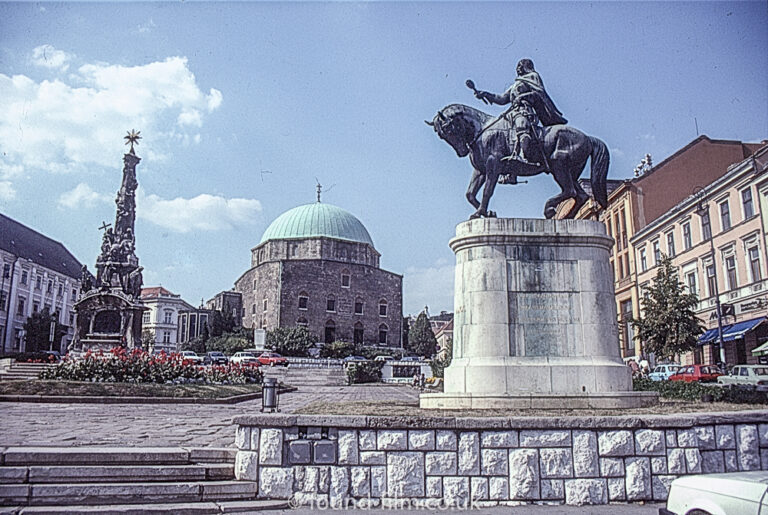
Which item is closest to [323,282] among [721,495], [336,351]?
[336,351]

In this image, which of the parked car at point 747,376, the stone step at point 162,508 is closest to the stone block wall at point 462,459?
the stone step at point 162,508

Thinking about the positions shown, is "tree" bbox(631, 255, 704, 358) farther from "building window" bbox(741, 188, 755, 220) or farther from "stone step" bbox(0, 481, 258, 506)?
"stone step" bbox(0, 481, 258, 506)

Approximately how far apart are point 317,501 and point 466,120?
846cm

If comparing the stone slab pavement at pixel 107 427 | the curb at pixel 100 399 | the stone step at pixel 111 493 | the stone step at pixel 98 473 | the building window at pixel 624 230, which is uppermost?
the building window at pixel 624 230

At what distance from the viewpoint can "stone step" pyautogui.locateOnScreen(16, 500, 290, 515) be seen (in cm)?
645

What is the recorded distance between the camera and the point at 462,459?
24.0ft

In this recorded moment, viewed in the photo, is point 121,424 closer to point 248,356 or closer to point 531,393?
point 531,393

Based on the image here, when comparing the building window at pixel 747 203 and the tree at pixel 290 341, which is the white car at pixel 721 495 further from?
the tree at pixel 290 341

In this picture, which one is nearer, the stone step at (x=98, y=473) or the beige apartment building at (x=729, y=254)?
the stone step at (x=98, y=473)

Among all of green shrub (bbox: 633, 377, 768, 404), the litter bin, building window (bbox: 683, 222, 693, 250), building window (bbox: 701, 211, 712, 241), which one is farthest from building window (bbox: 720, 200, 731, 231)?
the litter bin

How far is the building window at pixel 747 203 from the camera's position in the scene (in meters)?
34.8

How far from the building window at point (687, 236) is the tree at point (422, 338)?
197ft

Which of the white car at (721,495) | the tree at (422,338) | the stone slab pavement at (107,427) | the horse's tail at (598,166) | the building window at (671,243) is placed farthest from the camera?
the tree at (422,338)

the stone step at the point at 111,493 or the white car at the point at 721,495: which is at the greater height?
the white car at the point at 721,495
